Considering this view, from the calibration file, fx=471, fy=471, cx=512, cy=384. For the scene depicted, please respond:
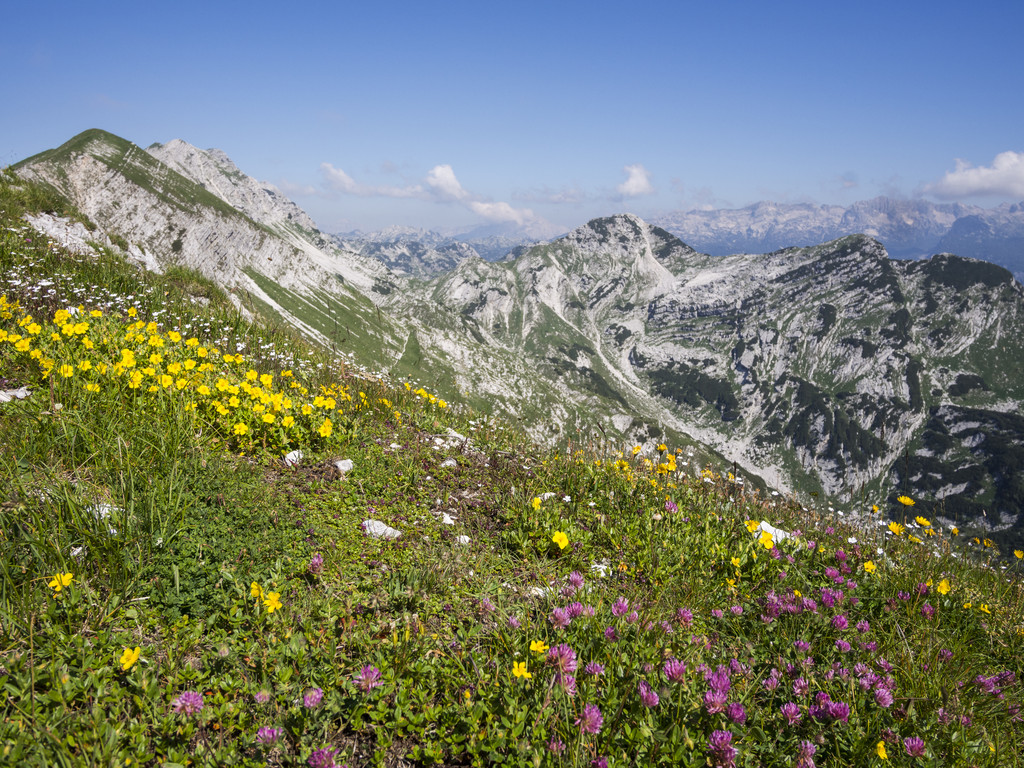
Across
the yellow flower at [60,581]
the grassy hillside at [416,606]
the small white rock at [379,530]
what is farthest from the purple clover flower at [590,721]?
the yellow flower at [60,581]

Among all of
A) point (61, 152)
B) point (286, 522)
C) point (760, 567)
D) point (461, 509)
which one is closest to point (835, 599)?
point (760, 567)

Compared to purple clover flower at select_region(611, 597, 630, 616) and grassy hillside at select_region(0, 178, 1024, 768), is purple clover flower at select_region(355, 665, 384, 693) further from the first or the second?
purple clover flower at select_region(611, 597, 630, 616)

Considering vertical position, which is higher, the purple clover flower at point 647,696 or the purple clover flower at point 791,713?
the purple clover flower at point 647,696

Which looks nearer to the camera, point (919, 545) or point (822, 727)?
point (822, 727)

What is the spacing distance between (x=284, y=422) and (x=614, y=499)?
5224 mm

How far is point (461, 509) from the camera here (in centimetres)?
693

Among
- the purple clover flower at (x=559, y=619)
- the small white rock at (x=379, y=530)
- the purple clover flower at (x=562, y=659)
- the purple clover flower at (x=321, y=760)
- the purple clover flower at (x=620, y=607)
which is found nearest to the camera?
the purple clover flower at (x=321, y=760)

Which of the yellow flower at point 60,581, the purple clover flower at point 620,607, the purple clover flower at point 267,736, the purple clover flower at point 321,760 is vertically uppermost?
the yellow flower at point 60,581

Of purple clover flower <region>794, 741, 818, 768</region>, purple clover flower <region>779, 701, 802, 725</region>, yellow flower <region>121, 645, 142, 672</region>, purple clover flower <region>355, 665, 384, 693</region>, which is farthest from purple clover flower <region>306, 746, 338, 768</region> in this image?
purple clover flower <region>779, 701, 802, 725</region>

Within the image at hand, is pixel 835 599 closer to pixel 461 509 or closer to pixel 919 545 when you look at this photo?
pixel 919 545

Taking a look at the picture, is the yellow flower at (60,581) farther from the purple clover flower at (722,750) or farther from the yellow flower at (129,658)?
the purple clover flower at (722,750)

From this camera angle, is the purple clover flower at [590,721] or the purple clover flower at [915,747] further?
the purple clover flower at [915,747]

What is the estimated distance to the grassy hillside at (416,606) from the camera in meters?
3.23

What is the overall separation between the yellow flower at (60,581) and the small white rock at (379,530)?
268 cm
